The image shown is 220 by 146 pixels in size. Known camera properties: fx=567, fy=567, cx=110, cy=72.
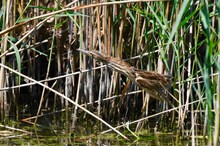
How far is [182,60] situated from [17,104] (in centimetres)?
127

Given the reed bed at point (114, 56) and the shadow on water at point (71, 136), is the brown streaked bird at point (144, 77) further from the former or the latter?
the shadow on water at point (71, 136)

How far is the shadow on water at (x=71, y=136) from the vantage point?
11.7ft

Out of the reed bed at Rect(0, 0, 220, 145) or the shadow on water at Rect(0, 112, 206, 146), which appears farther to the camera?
the reed bed at Rect(0, 0, 220, 145)

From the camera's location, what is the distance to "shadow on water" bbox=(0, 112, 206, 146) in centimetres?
356

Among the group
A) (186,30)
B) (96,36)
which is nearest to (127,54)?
(96,36)

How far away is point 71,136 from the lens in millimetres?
3705

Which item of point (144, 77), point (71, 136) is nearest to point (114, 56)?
point (144, 77)

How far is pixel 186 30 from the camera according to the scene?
348 cm

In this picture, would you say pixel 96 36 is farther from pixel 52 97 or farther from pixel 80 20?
pixel 52 97

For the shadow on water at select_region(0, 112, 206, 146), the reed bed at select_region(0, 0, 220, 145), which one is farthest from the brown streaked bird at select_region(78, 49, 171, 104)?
the shadow on water at select_region(0, 112, 206, 146)

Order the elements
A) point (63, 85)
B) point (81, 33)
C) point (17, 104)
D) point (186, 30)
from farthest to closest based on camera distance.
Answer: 1. point (63, 85)
2. point (17, 104)
3. point (81, 33)
4. point (186, 30)

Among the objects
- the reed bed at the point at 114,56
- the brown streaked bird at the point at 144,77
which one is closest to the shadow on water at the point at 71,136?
the reed bed at the point at 114,56

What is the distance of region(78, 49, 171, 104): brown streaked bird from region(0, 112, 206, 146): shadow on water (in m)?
0.29

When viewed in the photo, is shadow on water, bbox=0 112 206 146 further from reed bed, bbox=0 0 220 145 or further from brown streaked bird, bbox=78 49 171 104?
brown streaked bird, bbox=78 49 171 104
